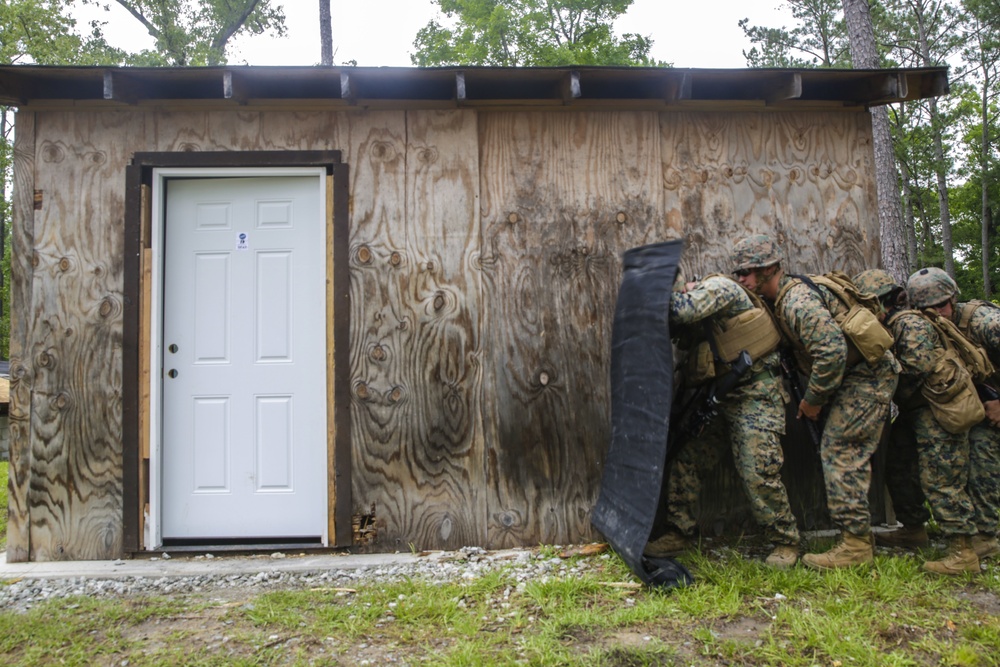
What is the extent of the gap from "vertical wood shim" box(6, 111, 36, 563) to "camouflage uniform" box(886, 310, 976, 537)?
5.38 meters

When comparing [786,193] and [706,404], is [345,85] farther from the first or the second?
[786,193]

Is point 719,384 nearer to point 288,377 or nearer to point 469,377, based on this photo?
point 469,377

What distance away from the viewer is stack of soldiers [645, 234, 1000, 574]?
3.79m

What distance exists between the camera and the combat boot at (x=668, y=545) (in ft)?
13.7

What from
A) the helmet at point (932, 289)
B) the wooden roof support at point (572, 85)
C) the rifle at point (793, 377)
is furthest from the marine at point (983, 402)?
the wooden roof support at point (572, 85)

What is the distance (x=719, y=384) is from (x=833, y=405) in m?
0.68

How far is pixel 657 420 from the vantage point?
3.72 m

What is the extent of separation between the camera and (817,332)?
12.3 ft

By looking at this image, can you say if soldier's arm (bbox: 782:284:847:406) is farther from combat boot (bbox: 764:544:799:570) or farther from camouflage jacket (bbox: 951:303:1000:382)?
camouflage jacket (bbox: 951:303:1000:382)

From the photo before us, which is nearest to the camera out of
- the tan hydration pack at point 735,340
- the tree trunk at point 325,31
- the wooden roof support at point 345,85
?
the tan hydration pack at point 735,340

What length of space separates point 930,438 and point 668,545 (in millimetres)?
1624

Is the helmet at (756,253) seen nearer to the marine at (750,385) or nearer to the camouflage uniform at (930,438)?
the marine at (750,385)

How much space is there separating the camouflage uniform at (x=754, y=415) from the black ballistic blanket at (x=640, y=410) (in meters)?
0.18

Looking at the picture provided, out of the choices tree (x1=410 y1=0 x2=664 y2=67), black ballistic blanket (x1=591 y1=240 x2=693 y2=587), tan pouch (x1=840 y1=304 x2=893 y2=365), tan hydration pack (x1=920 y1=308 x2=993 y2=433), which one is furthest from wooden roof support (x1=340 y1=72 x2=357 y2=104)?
tree (x1=410 y1=0 x2=664 y2=67)
